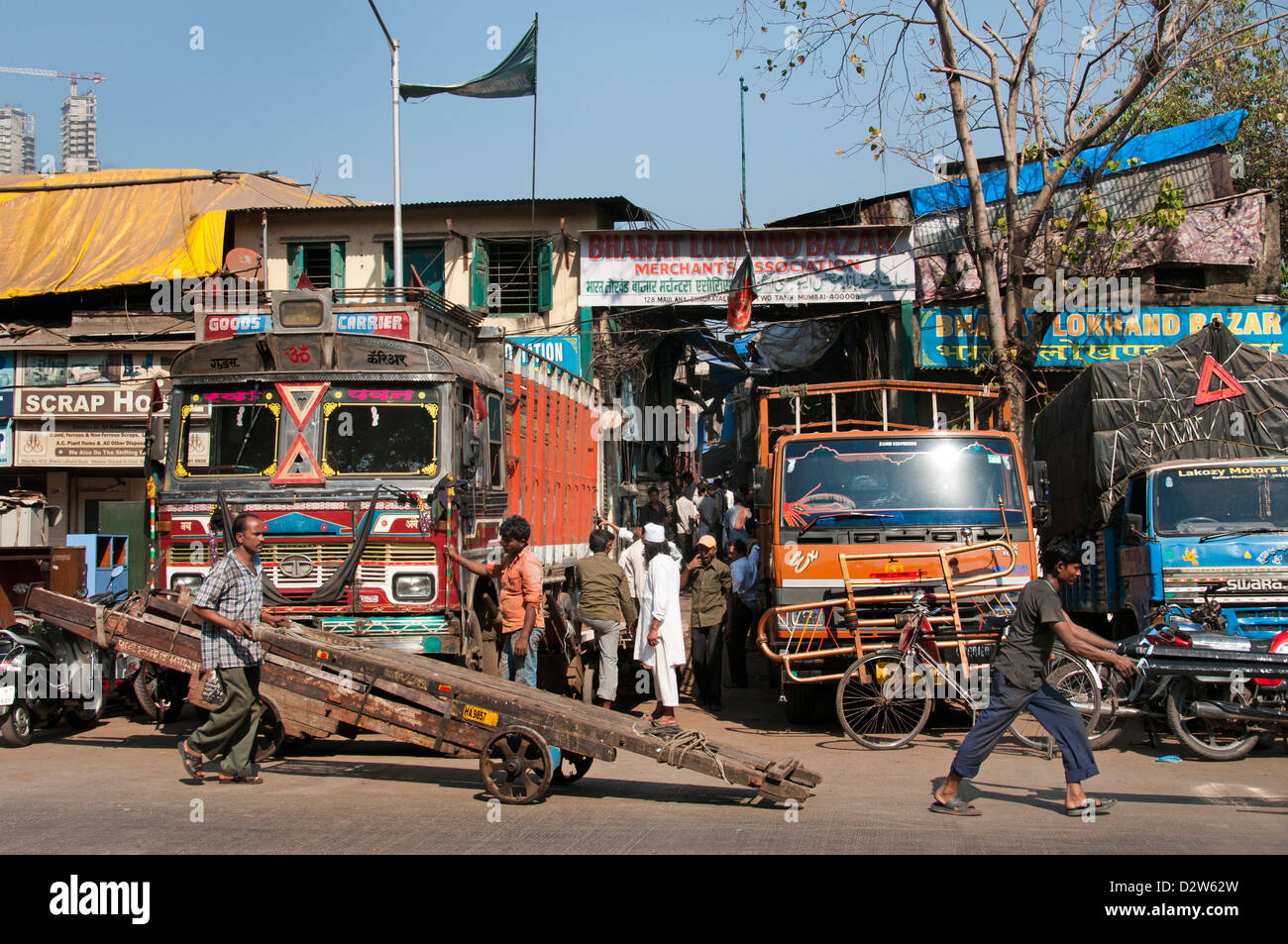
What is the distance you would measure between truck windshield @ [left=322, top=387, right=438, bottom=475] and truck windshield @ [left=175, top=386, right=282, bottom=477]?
49 centimetres

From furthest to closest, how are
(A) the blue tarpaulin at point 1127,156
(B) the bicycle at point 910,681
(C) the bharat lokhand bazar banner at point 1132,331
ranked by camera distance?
(A) the blue tarpaulin at point 1127,156 → (C) the bharat lokhand bazar banner at point 1132,331 → (B) the bicycle at point 910,681

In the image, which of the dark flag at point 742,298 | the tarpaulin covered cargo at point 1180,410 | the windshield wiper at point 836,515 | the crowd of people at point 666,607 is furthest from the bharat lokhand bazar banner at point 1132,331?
the windshield wiper at point 836,515

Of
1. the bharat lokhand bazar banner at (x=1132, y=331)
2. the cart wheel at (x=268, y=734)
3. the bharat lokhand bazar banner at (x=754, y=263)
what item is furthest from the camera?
the bharat lokhand bazar banner at (x=754, y=263)

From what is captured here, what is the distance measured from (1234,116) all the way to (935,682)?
15.5 meters

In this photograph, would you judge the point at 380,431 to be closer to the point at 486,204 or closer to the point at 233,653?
the point at 233,653

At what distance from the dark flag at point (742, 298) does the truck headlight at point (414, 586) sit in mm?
13647

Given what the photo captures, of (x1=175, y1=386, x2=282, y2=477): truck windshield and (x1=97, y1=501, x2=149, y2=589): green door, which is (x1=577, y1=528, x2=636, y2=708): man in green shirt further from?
(x1=97, y1=501, x2=149, y2=589): green door

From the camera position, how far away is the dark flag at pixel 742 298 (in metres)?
21.6

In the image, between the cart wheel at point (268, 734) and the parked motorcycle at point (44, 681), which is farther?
the parked motorcycle at point (44, 681)

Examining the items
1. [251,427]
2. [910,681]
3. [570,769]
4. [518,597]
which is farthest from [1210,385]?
[251,427]

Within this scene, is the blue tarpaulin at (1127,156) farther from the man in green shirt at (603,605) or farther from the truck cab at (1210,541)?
the man in green shirt at (603,605)

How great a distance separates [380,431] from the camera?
30.3 ft

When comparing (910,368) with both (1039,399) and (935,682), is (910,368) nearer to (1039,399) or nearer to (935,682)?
(1039,399)
